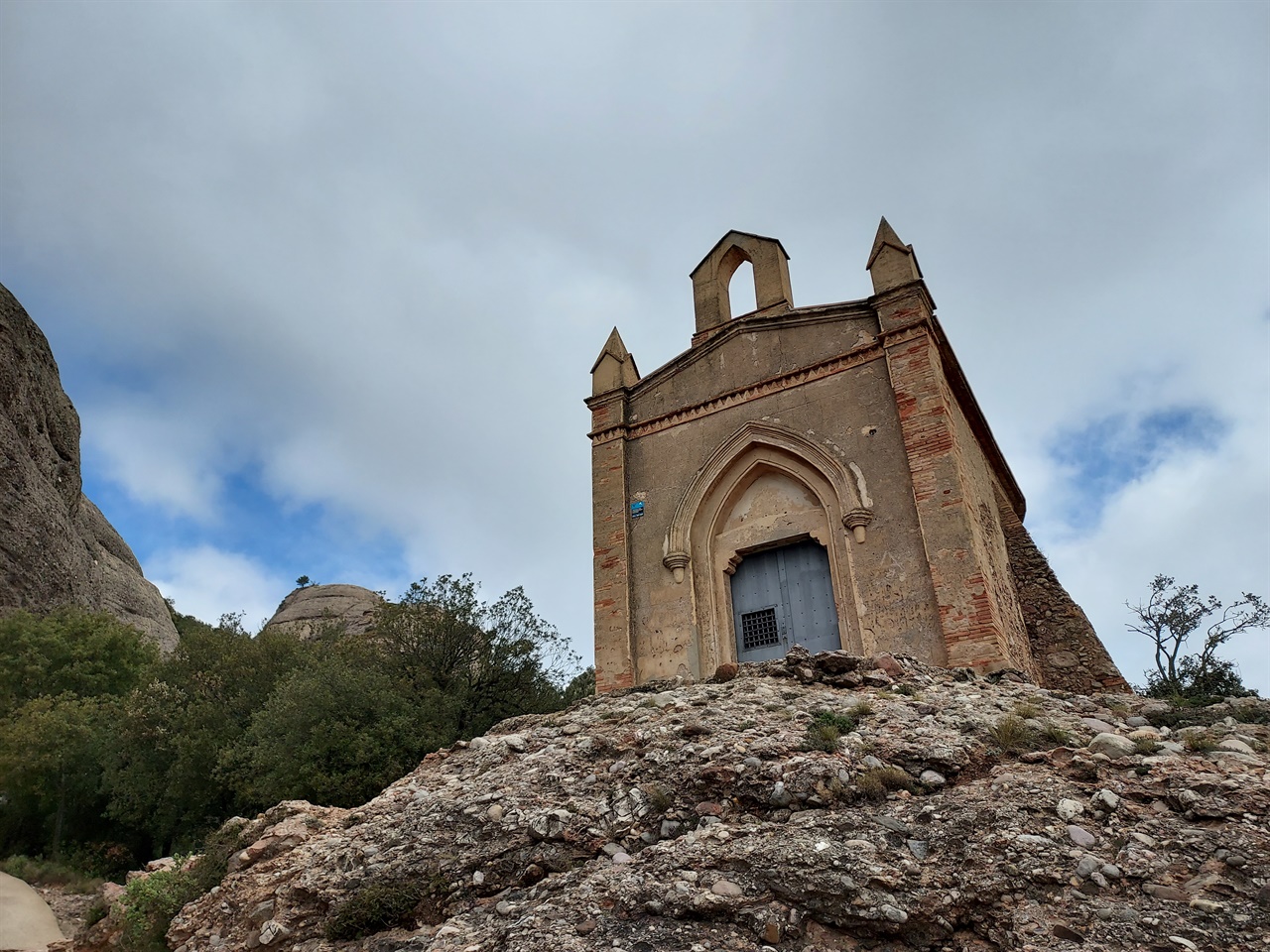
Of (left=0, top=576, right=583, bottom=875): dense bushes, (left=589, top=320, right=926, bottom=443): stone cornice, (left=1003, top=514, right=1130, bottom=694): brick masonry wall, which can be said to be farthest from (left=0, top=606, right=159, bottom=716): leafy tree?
(left=1003, top=514, right=1130, bottom=694): brick masonry wall

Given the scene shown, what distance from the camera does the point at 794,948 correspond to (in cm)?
469

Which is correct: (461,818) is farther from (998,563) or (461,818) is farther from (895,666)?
(998,563)

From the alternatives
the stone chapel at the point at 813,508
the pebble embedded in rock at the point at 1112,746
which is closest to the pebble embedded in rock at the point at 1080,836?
the pebble embedded in rock at the point at 1112,746

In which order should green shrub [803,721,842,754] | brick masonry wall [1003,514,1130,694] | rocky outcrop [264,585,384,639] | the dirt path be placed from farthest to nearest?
rocky outcrop [264,585,384,639]
brick masonry wall [1003,514,1130,694]
the dirt path
green shrub [803,721,842,754]

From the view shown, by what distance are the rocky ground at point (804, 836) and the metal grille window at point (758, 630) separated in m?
3.76

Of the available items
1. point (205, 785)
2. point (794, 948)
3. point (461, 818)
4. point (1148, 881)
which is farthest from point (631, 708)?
point (205, 785)

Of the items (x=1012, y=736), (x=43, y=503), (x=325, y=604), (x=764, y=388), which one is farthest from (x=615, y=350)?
(x=325, y=604)

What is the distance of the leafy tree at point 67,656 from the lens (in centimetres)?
2141

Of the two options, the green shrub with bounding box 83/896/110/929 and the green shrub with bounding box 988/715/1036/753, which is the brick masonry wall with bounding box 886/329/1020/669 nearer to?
the green shrub with bounding box 988/715/1036/753

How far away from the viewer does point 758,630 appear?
1296 cm

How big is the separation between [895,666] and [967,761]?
10.0 ft

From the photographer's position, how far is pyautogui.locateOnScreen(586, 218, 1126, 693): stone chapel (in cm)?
1148

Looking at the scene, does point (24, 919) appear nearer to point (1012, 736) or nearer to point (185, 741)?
point (185, 741)

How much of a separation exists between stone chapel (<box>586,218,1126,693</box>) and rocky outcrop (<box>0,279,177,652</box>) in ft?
70.1
